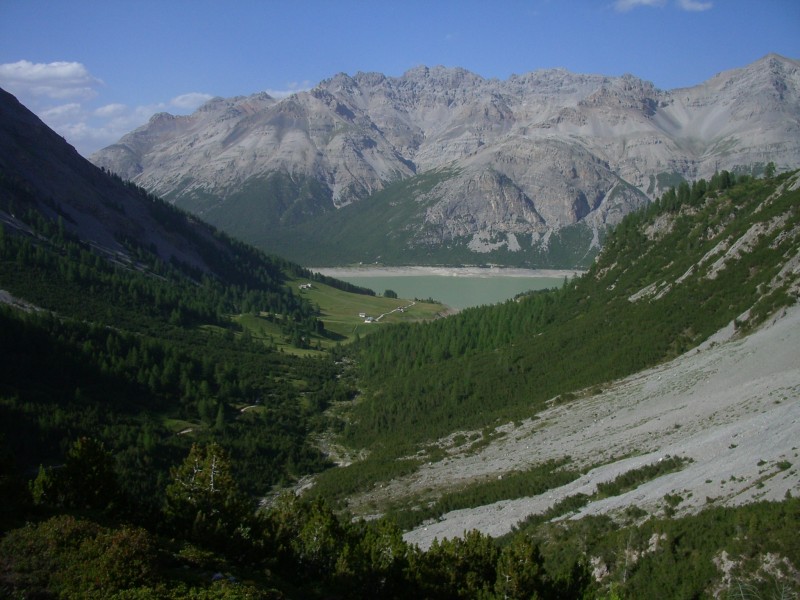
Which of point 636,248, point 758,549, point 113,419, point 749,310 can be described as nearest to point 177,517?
point 758,549

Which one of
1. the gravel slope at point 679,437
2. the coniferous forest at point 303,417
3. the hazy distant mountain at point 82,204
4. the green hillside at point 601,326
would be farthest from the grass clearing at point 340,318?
the gravel slope at point 679,437

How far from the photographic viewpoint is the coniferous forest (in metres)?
20.9

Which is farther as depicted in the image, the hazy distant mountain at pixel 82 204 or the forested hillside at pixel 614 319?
the hazy distant mountain at pixel 82 204

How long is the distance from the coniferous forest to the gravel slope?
220 cm

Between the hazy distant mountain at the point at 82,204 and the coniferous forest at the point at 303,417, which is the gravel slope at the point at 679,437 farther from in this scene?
the hazy distant mountain at the point at 82,204

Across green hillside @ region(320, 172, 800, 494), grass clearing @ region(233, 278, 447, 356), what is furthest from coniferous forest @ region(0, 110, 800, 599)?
grass clearing @ region(233, 278, 447, 356)

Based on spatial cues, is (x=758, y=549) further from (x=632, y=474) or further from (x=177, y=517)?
(x=177, y=517)

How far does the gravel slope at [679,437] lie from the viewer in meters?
28.6

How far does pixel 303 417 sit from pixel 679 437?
166ft

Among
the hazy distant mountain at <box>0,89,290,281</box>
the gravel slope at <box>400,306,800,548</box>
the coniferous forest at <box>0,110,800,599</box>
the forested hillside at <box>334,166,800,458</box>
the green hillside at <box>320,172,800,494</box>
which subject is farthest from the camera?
the hazy distant mountain at <box>0,89,290,281</box>

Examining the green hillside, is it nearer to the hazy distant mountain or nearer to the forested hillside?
the forested hillside

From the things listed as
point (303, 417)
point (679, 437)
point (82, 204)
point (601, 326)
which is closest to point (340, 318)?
point (82, 204)

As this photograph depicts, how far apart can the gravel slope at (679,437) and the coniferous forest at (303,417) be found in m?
2.20

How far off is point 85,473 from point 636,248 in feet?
273
